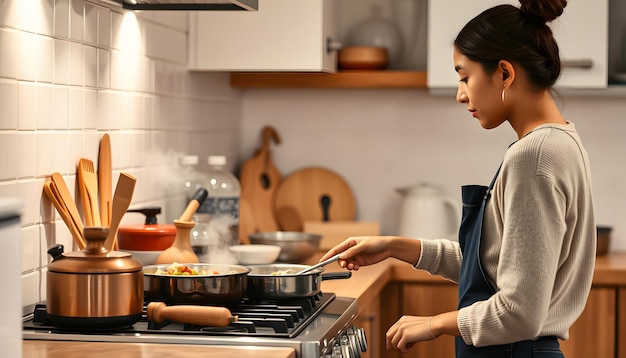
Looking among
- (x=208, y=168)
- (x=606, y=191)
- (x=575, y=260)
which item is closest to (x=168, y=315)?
(x=575, y=260)

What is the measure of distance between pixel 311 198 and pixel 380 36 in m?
0.66

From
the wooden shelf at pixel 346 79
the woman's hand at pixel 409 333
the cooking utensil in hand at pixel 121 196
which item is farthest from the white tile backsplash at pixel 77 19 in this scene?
the wooden shelf at pixel 346 79

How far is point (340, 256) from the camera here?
2.04 metres

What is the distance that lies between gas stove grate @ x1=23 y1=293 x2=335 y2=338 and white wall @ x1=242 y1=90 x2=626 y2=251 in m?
1.68

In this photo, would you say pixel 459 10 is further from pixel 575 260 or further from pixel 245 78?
pixel 575 260

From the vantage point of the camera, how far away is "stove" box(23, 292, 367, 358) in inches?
69.1

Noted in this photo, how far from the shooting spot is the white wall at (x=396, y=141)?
11.6ft

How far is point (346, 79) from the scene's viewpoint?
11.2 feet

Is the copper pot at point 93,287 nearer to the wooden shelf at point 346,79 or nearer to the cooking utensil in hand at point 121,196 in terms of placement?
the cooking utensil in hand at point 121,196

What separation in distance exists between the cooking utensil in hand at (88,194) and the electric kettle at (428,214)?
57.7 inches

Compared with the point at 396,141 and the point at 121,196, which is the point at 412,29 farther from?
the point at 121,196

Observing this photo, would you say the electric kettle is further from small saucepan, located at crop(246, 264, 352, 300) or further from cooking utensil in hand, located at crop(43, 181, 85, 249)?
cooking utensil in hand, located at crop(43, 181, 85, 249)

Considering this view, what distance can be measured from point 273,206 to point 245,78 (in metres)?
0.50

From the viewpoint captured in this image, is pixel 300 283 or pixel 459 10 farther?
pixel 459 10
